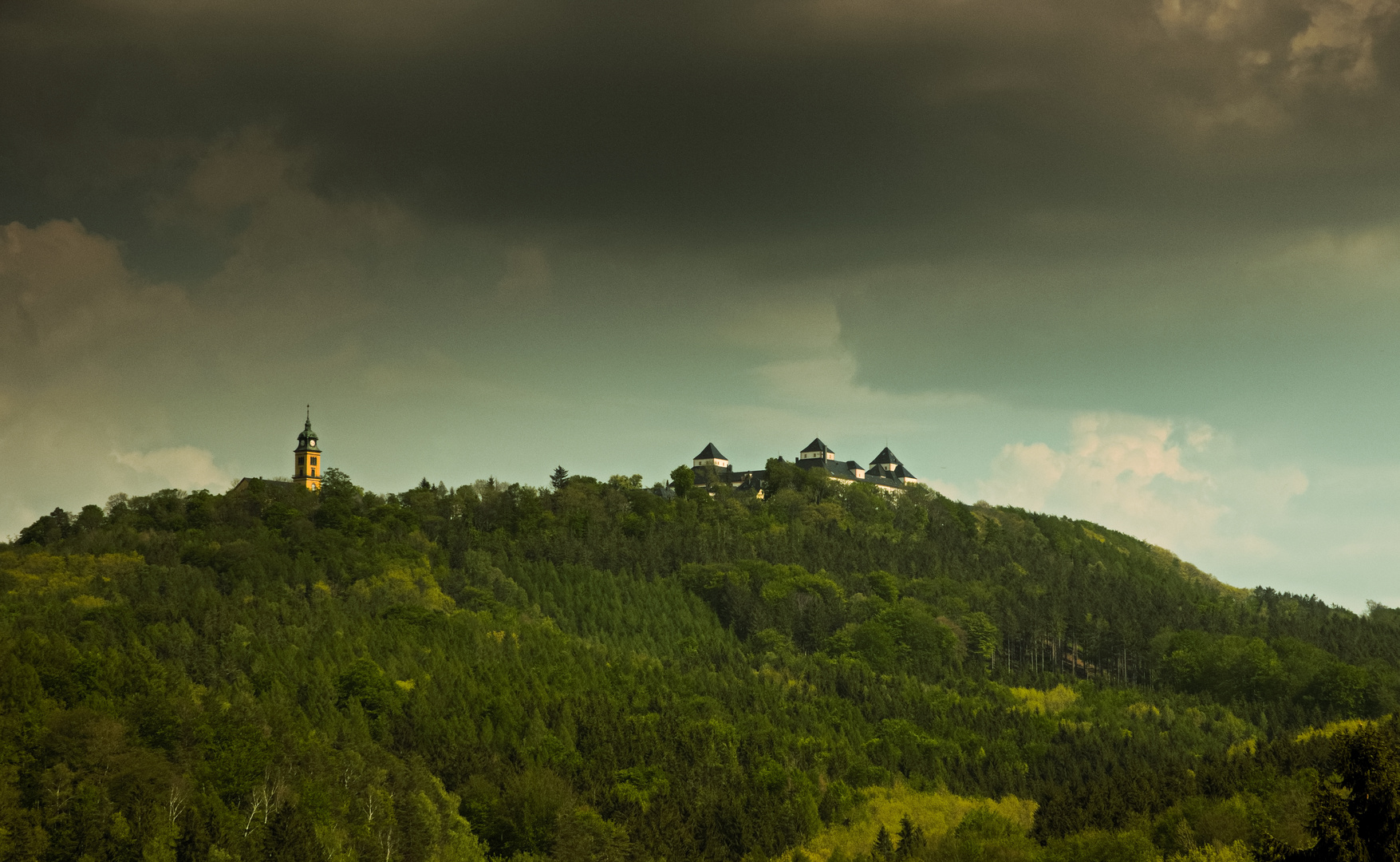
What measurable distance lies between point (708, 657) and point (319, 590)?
51.1m

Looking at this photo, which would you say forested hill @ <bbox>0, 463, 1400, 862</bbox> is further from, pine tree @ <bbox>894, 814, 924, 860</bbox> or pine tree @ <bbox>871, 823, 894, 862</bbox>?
pine tree @ <bbox>871, 823, 894, 862</bbox>

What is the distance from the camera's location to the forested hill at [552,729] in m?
104

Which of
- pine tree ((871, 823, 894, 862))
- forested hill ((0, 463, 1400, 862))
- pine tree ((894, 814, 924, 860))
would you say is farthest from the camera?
pine tree ((871, 823, 894, 862))

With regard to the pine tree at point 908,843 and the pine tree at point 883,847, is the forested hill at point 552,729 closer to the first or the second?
the pine tree at point 908,843

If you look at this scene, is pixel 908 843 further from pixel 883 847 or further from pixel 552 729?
pixel 552 729

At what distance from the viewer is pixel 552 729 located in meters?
146

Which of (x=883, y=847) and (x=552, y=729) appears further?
(x=552, y=729)

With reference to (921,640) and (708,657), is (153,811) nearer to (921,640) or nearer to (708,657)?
(708,657)

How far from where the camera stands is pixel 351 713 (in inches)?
5448

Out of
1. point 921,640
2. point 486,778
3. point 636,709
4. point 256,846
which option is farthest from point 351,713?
point 921,640

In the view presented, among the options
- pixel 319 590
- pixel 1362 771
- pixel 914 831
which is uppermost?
pixel 319 590

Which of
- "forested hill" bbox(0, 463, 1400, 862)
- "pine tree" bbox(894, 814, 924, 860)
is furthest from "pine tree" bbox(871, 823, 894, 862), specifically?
"forested hill" bbox(0, 463, 1400, 862)

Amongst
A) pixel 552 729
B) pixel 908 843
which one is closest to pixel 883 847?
pixel 908 843

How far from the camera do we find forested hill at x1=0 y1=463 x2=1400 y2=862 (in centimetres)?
10362
